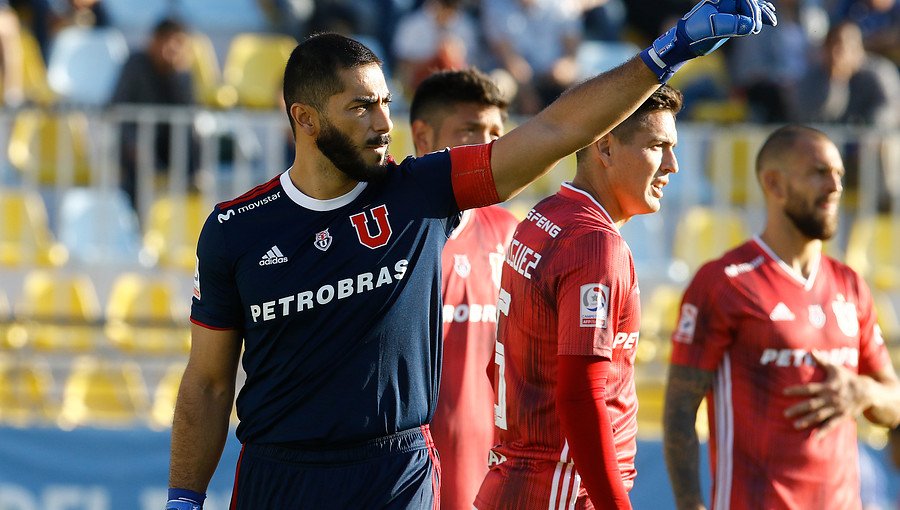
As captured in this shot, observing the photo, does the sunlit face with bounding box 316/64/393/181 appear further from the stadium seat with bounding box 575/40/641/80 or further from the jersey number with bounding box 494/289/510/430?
the stadium seat with bounding box 575/40/641/80

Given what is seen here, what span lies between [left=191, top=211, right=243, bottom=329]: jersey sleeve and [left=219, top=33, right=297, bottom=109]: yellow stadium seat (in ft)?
27.1

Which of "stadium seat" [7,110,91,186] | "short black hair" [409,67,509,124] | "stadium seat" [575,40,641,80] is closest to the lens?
"short black hair" [409,67,509,124]

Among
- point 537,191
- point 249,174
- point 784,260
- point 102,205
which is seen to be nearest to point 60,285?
point 102,205

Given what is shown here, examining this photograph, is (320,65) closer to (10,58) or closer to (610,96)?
(610,96)

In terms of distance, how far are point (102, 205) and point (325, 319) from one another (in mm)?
7049

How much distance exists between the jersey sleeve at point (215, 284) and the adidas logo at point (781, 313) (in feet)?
7.46

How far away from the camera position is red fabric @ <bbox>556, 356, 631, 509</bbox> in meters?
3.74

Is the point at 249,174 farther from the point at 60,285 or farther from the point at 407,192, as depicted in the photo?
the point at 407,192

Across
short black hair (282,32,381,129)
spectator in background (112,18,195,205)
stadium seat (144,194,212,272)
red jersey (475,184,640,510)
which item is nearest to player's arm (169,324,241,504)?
short black hair (282,32,381,129)

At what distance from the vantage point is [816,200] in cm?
529

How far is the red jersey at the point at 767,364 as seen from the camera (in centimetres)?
502

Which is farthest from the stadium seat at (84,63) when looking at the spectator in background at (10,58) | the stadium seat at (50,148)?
the stadium seat at (50,148)

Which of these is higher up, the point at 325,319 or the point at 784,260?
the point at 784,260

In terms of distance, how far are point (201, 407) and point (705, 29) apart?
200 centimetres
